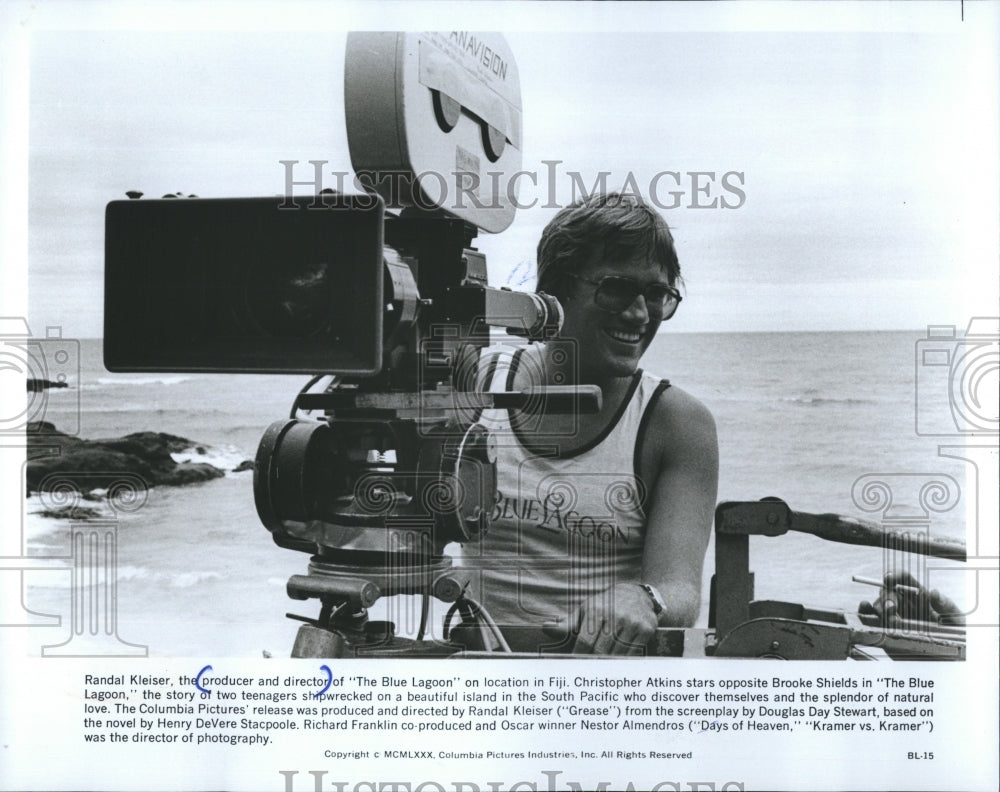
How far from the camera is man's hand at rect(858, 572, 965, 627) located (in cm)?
189

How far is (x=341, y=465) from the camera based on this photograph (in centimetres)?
154

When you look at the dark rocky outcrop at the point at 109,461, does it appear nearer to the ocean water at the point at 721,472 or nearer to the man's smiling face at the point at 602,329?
the ocean water at the point at 721,472

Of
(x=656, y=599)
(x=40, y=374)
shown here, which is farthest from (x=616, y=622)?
(x=40, y=374)

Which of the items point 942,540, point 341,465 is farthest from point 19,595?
point 942,540

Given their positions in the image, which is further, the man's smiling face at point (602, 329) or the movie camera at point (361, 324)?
the man's smiling face at point (602, 329)

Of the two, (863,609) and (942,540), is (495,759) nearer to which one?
(863,609)

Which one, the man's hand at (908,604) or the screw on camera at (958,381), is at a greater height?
the screw on camera at (958,381)

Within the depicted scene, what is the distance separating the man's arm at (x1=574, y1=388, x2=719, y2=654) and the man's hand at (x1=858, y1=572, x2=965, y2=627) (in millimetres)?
346

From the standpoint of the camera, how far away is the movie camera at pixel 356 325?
149cm

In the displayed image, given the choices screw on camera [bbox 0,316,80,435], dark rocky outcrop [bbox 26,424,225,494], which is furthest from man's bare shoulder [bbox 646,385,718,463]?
screw on camera [bbox 0,316,80,435]

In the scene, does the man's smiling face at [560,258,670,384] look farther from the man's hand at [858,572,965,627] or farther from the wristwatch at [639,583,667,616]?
the man's hand at [858,572,965,627]

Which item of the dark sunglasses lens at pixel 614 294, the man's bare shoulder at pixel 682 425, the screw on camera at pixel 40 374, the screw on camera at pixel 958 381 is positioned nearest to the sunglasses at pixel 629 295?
the dark sunglasses lens at pixel 614 294

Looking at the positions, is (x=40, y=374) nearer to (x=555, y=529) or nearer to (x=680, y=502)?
(x=555, y=529)

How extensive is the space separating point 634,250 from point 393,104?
56 centimetres
